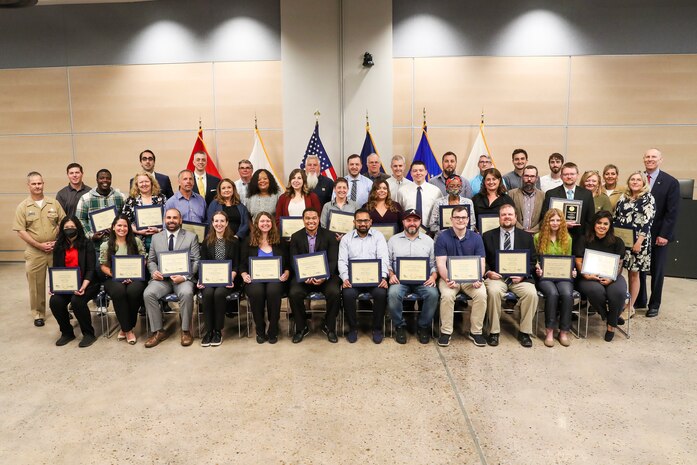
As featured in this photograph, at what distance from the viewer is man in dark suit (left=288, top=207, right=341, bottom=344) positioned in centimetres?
470

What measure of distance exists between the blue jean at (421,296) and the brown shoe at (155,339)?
91.2 inches

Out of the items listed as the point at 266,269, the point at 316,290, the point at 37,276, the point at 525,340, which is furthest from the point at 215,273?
the point at 525,340

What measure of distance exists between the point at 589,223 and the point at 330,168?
3865 mm

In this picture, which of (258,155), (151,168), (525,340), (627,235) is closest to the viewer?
(525,340)

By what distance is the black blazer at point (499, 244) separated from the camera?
4.82 m

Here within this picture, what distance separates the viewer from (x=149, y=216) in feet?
16.9

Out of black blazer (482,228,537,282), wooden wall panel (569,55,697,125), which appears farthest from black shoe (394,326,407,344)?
wooden wall panel (569,55,697,125)

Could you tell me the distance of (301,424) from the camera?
10.8 feet

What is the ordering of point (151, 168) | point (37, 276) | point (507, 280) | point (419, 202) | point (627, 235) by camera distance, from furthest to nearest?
1. point (151, 168)
2. point (419, 202)
3. point (37, 276)
4. point (627, 235)
5. point (507, 280)

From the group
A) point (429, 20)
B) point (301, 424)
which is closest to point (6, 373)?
point (301, 424)

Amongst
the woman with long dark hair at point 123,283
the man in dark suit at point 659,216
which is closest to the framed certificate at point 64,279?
the woman with long dark hair at point 123,283

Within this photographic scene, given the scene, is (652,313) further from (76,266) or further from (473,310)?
(76,266)

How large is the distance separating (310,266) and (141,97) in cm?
522

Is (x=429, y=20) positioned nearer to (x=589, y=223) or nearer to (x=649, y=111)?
(x=649, y=111)
